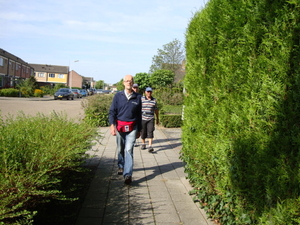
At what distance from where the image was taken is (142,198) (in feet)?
15.2

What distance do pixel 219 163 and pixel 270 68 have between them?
54.6 inches

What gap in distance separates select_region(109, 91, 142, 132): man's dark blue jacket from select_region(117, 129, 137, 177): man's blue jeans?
0.25 m

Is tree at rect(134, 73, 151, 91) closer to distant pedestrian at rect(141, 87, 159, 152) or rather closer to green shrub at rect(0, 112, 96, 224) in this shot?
→ distant pedestrian at rect(141, 87, 159, 152)

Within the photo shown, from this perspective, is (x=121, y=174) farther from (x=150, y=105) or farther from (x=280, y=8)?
(x=280, y=8)

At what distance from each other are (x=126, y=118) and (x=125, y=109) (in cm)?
17

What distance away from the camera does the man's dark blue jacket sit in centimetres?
552

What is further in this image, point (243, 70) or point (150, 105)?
point (150, 105)

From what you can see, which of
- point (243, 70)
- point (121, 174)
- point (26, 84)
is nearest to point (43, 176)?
point (243, 70)

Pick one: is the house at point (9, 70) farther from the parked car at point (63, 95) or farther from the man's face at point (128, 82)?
the man's face at point (128, 82)

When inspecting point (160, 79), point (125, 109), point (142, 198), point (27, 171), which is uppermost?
point (160, 79)

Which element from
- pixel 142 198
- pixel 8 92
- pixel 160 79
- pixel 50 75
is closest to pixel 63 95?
pixel 8 92

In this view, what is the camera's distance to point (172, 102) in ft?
88.2

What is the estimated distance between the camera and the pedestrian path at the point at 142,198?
12.7 ft

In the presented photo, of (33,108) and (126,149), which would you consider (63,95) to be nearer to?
(33,108)
